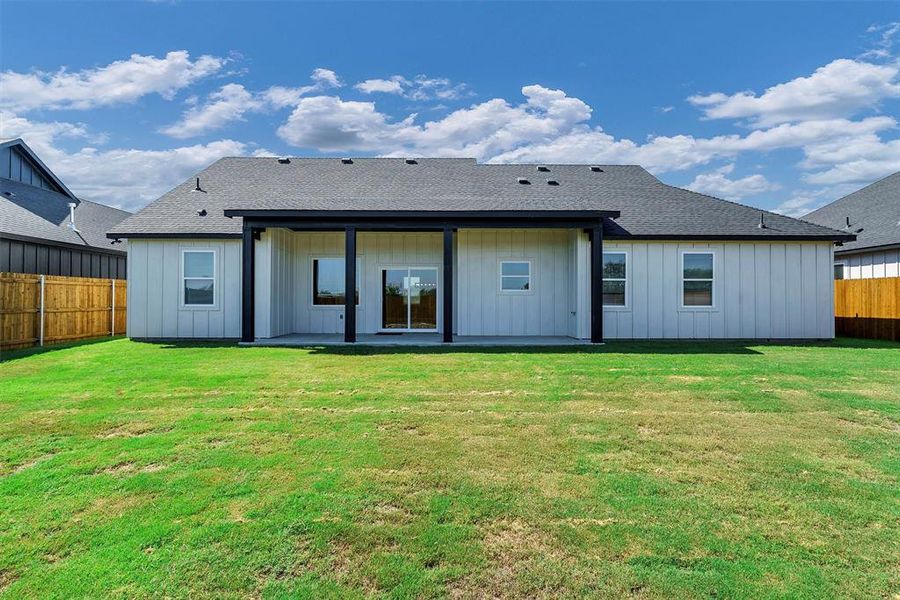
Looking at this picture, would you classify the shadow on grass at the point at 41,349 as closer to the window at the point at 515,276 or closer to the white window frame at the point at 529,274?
the white window frame at the point at 529,274

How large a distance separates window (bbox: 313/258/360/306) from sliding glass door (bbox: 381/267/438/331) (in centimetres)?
102

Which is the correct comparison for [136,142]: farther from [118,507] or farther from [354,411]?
[118,507]

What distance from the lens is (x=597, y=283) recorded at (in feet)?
41.2

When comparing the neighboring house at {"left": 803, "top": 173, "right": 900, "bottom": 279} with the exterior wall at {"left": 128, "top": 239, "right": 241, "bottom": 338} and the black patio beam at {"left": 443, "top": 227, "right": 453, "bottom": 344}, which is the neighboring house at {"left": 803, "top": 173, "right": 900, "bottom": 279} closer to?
the black patio beam at {"left": 443, "top": 227, "right": 453, "bottom": 344}

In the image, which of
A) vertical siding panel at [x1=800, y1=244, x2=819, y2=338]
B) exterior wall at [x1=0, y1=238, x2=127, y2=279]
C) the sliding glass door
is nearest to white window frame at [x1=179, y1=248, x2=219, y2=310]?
the sliding glass door

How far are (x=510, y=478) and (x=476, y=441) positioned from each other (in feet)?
3.06

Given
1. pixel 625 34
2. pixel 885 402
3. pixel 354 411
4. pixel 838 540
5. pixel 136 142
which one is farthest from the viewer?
pixel 136 142

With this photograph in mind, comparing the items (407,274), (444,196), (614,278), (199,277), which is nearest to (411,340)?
(407,274)

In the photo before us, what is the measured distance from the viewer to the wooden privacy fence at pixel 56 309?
470 inches

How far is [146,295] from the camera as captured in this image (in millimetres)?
13500

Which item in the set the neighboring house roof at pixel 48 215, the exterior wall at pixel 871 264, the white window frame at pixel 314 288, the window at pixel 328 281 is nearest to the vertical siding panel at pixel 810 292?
the exterior wall at pixel 871 264

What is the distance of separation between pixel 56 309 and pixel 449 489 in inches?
561

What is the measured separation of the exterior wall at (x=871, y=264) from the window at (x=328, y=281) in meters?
16.8

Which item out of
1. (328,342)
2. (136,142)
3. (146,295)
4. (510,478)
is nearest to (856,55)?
(328,342)
